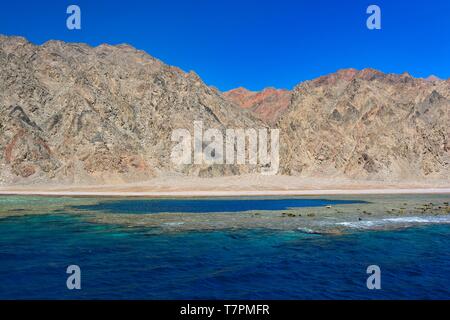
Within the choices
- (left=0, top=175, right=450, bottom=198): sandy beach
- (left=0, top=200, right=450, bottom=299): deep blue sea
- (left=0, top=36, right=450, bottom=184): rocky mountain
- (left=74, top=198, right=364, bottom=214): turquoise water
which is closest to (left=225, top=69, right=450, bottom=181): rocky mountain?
(left=0, top=36, right=450, bottom=184): rocky mountain

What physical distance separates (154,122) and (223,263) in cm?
11134

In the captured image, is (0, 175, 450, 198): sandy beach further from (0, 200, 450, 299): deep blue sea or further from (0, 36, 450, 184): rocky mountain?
(0, 200, 450, 299): deep blue sea

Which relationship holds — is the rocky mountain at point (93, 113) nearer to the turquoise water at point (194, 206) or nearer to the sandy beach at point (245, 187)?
the sandy beach at point (245, 187)

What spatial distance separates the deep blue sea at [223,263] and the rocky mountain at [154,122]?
80.2 metres

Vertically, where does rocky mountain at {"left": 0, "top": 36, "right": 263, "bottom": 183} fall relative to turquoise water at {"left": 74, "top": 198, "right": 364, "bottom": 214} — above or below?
above

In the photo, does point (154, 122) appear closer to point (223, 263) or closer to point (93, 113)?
point (93, 113)

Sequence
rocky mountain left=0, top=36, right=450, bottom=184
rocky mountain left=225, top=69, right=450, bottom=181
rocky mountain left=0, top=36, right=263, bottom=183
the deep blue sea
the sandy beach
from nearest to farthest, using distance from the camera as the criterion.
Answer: the deep blue sea
the sandy beach
rocky mountain left=0, top=36, right=263, bottom=183
rocky mountain left=0, top=36, right=450, bottom=184
rocky mountain left=225, top=69, right=450, bottom=181

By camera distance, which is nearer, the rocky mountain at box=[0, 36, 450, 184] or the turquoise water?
the turquoise water

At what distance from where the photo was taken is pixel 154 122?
423ft

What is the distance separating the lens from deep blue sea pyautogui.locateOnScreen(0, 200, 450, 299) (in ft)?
52.6

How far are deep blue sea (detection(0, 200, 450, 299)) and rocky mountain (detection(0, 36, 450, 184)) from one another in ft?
263

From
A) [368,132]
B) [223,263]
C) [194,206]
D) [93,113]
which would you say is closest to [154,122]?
[93,113]

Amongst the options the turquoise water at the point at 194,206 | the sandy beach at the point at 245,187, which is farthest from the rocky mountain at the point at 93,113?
the turquoise water at the point at 194,206
